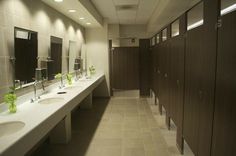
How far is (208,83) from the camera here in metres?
1.77

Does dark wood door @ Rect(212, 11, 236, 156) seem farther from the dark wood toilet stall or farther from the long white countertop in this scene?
the long white countertop

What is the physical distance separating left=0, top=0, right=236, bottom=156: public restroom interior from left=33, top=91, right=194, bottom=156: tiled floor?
0.05ft

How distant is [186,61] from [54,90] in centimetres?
236

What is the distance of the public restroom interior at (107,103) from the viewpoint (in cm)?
154

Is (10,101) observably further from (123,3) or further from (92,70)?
(92,70)

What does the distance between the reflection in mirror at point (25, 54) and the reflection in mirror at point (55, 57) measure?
0.60 m

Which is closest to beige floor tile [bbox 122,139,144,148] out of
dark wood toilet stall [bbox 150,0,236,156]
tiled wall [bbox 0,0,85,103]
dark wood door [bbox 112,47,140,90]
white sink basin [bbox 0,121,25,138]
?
dark wood toilet stall [bbox 150,0,236,156]

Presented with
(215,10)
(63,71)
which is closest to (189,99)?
(215,10)

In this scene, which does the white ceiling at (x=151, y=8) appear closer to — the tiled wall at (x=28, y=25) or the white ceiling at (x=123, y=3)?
the white ceiling at (x=123, y=3)

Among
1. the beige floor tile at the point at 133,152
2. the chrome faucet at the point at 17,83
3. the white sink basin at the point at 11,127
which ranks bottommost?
the beige floor tile at the point at 133,152

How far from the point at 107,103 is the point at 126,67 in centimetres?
186

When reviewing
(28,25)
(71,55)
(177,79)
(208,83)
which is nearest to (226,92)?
(208,83)

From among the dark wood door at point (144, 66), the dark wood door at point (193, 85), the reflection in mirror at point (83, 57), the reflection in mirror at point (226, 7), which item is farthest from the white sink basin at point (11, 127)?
the dark wood door at point (144, 66)

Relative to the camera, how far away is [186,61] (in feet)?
8.07
